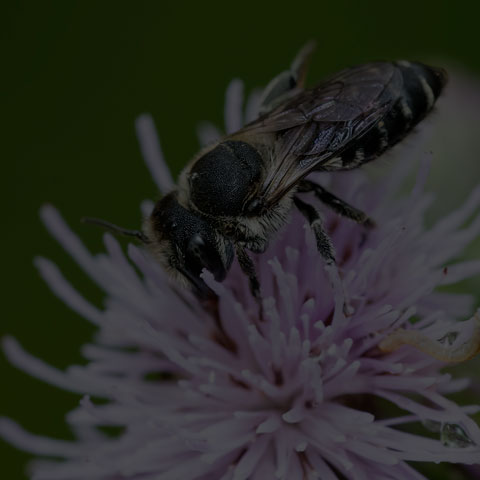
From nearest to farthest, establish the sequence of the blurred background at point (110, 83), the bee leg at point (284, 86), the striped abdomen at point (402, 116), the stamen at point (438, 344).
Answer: the stamen at point (438, 344)
the striped abdomen at point (402, 116)
the bee leg at point (284, 86)
the blurred background at point (110, 83)

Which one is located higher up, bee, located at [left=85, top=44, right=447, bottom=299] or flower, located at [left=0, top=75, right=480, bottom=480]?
bee, located at [left=85, top=44, right=447, bottom=299]

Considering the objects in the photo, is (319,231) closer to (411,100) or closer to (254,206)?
(254,206)

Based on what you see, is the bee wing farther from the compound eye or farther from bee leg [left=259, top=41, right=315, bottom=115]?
bee leg [left=259, top=41, right=315, bottom=115]

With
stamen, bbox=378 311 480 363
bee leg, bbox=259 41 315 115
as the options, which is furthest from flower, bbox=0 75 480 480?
bee leg, bbox=259 41 315 115

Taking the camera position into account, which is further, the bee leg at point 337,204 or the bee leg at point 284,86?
the bee leg at point 284,86

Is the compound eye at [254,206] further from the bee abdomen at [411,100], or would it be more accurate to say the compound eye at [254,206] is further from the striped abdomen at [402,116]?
the bee abdomen at [411,100]

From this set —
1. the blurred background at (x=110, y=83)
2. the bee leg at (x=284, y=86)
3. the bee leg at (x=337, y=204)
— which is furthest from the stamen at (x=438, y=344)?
the blurred background at (x=110, y=83)

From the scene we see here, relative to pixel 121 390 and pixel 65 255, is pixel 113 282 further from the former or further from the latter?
pixel 65 255

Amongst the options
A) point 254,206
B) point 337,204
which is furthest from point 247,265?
point 337,204
